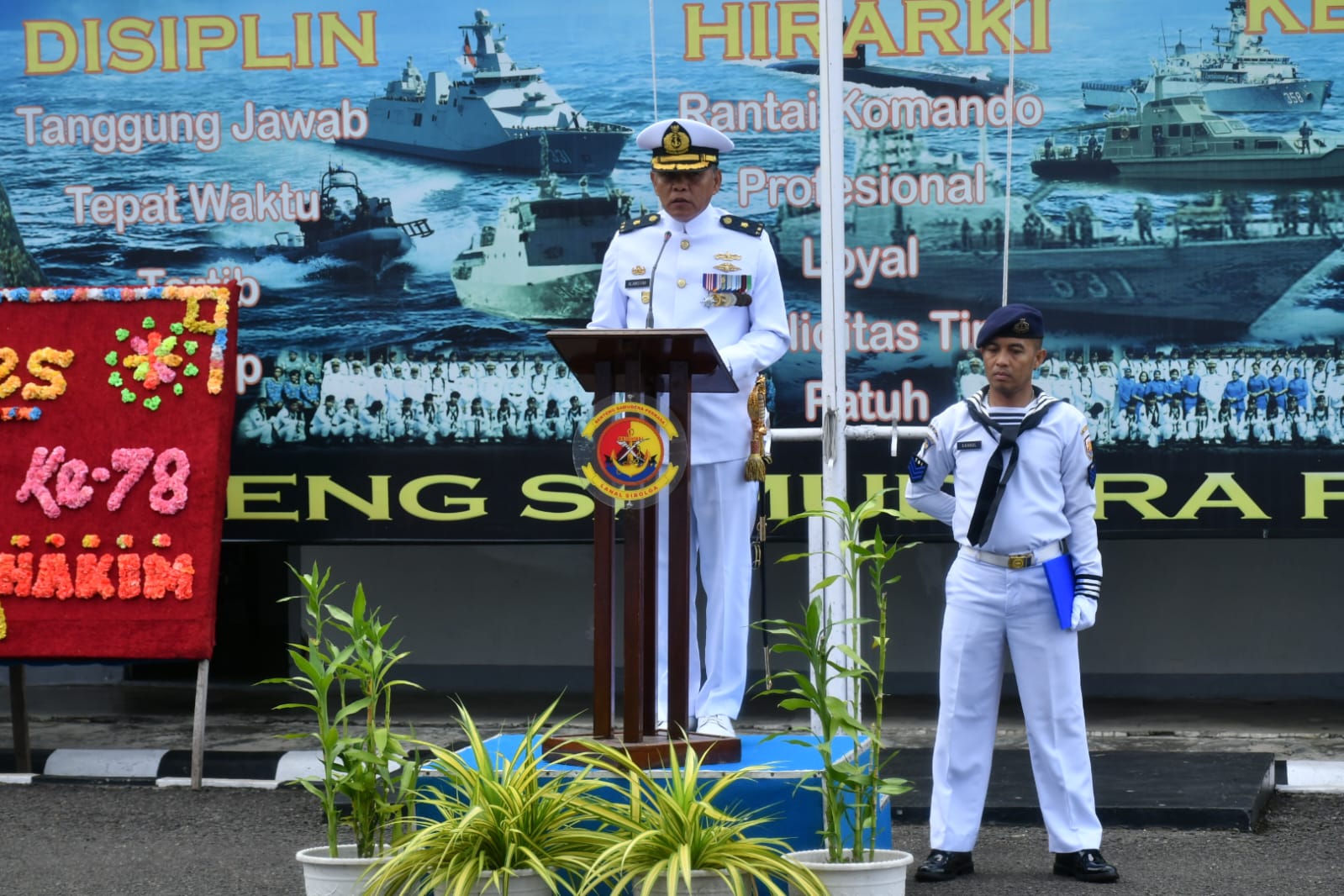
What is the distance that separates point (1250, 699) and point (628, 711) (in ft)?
12.7

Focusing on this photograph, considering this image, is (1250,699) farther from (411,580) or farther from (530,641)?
(411,580)

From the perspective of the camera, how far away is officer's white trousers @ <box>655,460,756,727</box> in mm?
4641

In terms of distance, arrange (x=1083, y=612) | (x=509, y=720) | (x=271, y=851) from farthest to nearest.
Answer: (x=509, y=720) < (x=271, y=851) < (x=1083, y=612)

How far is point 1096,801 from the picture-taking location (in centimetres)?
520

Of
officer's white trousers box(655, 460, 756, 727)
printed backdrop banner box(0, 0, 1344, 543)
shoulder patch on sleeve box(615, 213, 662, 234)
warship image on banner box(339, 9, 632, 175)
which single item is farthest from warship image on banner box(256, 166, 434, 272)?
officer's white trousers box(655, 460, 756, 727)

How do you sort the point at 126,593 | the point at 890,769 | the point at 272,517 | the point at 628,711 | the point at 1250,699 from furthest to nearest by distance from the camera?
the point at 1250,699 < the point at 272,517 < the point at 126,593 < the point at 890,769 < the point at 628,711

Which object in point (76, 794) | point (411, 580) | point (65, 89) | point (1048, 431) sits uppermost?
point (65, 89)

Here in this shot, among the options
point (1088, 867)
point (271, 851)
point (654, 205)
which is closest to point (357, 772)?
point (271, 851)

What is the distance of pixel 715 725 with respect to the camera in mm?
4512

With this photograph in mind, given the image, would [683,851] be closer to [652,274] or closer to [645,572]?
[645,572]

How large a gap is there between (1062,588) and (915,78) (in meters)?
2.41

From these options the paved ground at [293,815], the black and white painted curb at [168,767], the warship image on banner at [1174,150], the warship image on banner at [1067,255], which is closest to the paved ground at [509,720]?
the paved ground at [293,815]

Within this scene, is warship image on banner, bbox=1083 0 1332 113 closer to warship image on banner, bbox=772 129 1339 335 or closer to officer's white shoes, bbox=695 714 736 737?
warship image on banner, bbox=772 129 1339 335

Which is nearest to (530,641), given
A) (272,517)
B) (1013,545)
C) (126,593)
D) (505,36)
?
(272,517)
